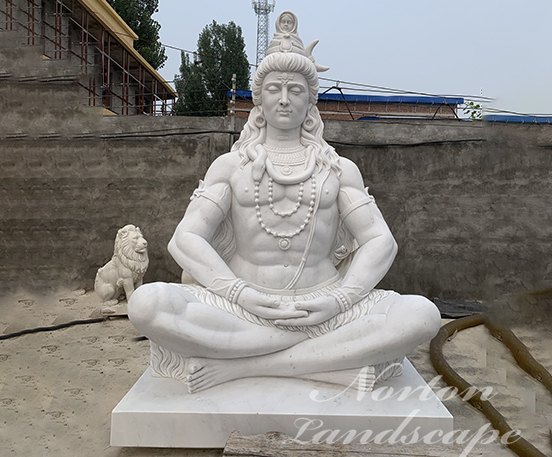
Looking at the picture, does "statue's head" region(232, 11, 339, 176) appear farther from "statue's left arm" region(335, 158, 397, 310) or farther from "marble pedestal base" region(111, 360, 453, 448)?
"marble pedestal base" region(111, 360, 453, 448)

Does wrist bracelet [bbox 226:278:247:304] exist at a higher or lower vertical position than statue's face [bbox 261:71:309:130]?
lower

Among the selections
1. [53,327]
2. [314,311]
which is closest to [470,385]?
[314,311]

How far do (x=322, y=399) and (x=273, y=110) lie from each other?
1.79 meters

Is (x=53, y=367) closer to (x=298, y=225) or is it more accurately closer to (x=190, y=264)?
(x=190, y=264)

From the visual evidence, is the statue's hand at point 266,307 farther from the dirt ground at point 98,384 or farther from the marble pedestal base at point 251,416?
the dirt ground at point 98,384

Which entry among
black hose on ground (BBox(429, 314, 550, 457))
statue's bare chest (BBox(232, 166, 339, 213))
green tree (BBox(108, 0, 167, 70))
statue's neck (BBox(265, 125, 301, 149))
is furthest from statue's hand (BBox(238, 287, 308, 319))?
green tree (BBox(108, 0, 167, 70))

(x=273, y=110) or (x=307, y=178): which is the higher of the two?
(x=273, y=110)

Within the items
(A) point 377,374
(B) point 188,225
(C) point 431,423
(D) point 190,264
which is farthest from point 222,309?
(C) point 431,423

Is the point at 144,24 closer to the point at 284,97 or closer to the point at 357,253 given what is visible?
the point at 284,97

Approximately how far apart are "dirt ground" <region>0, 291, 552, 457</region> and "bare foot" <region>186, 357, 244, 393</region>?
1.12 ft

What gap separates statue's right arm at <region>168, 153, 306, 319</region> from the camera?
9.11 ft

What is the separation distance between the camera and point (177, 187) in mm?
6762

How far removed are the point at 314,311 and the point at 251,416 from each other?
0.66m

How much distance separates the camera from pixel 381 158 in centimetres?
671
